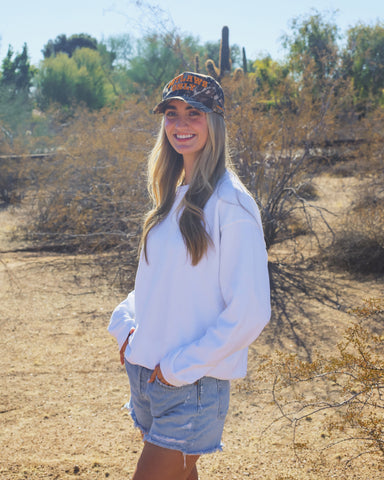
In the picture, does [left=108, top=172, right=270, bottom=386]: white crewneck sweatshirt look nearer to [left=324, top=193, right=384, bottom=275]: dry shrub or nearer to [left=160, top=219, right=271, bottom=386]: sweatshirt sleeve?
[left=160, top=219, right=271, bottom=386]: sweatshirt sleeve

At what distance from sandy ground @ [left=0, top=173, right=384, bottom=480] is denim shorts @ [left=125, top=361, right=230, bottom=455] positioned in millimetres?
1032

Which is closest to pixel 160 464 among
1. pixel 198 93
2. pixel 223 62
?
pixel 198 93

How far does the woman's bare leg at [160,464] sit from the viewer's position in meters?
1.57

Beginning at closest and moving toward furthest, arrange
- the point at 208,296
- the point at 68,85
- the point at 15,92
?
1. the point at 208,296
2. the point at 15,92
3. the point at 68,85

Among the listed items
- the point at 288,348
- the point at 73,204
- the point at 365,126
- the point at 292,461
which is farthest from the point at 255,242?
the point at 365,126

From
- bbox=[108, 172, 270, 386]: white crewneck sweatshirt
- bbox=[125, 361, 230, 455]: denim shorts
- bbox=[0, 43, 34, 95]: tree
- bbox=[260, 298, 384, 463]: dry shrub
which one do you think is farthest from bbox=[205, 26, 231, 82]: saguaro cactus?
bbox=[0, 43, 34, 95]: tree

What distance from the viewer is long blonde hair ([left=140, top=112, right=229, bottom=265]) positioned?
1.60 m

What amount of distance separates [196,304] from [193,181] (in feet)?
1.29

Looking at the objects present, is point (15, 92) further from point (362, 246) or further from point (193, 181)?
point (193, 181)

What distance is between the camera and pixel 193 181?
1.71 meters

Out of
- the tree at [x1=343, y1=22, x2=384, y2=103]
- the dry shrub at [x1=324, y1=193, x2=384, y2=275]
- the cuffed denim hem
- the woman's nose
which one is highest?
the tree at [x1=343, y1=22, x2=384, y2=103]

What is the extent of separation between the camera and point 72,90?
29.7 m

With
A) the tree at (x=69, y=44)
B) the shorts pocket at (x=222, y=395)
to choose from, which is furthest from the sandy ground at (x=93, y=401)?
the tree at (x=69, y=44)

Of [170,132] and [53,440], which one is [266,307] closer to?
[170,132]
